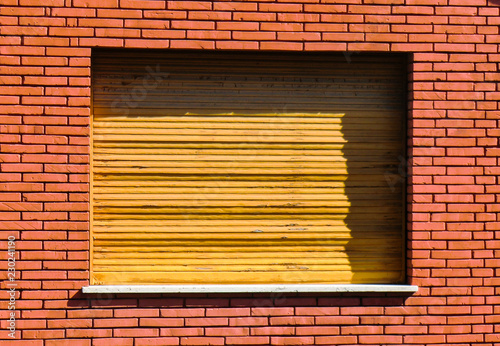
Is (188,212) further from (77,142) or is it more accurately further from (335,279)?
(335,279)

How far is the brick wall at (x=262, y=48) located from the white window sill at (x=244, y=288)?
0.07 m

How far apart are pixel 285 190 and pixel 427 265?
1204mm

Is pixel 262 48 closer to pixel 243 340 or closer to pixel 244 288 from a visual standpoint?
pixel 244 288

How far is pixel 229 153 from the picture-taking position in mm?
4305

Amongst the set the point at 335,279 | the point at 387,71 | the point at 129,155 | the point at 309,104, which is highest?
the point at 387,71

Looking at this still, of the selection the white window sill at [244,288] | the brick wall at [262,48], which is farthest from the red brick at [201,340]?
the white window sill at [244,288]

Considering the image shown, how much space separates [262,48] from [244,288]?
178 centimetres

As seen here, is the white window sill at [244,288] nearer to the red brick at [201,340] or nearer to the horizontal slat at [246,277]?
the horizontal slat at [246,277]

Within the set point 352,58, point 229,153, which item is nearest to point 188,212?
point 229,153

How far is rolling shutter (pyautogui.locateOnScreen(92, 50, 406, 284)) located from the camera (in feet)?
13.9

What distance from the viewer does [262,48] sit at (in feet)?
13.6

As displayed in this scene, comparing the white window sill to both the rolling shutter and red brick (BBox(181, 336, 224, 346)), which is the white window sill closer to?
the rolling shutter

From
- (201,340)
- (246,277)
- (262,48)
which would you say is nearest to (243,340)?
(201,340)

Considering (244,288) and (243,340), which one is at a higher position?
(244,288)
